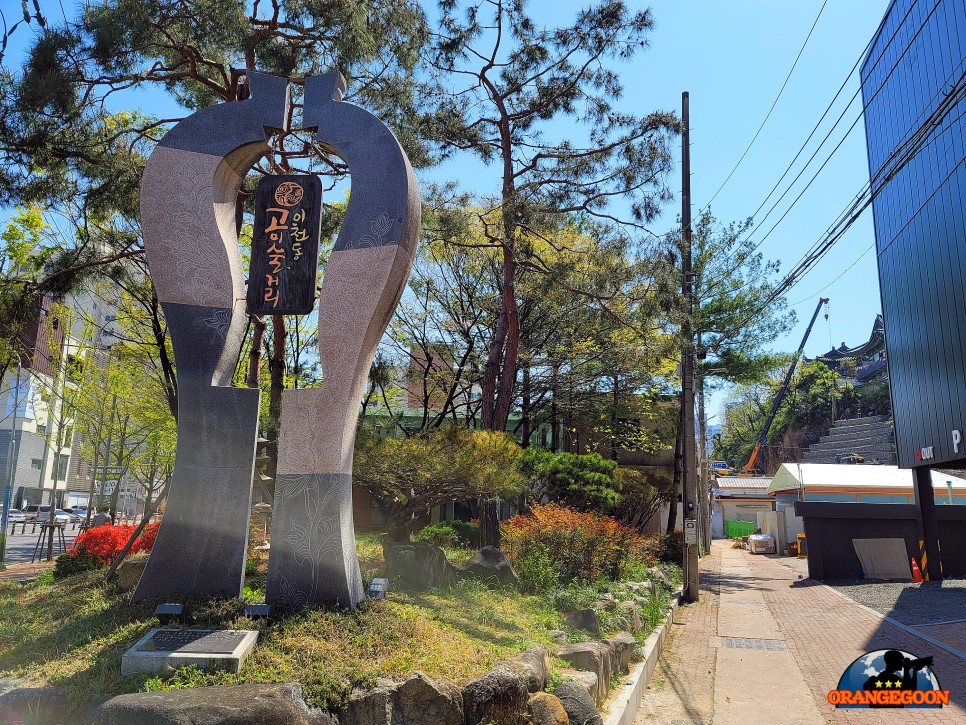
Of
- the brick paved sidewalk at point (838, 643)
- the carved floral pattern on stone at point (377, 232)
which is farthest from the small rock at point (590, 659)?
the carved floral pattern on stone at point (377, 232)

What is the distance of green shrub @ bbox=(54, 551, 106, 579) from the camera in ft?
36.3

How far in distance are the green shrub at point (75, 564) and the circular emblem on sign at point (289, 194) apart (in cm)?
675

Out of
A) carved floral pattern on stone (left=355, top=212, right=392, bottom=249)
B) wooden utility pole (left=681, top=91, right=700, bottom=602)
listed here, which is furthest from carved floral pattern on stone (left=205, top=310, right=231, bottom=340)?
wooden utility pole (left=681, top=91, right=700, bottom=602)

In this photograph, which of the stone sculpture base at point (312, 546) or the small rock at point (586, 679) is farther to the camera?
the stone sculpture base at point (312, 546)

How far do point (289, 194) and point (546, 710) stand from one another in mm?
5931

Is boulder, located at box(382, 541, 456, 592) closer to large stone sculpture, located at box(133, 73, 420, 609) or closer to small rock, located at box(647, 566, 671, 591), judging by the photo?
large stone sculpture, located at box(133, 73, 420, 609)

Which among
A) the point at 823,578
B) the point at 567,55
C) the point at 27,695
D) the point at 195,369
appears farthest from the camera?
the point at 823,578

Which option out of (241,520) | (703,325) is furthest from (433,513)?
(241,520)

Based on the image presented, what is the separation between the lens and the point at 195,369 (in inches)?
311

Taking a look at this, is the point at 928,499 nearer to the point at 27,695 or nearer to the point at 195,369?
the point at 195,369

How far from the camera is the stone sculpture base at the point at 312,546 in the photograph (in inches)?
292

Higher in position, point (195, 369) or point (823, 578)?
point (195, 369)

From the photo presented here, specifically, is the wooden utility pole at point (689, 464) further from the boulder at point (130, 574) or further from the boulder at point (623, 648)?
the boulder at point (130, 574)

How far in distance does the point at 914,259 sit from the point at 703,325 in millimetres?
5849
